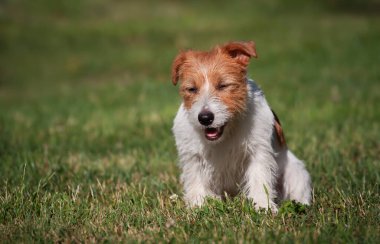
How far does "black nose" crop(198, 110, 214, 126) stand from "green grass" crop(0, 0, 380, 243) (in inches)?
Result: 30.4

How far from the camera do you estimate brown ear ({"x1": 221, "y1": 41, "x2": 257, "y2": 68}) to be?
5.61 meters

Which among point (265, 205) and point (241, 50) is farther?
point (241, 50)

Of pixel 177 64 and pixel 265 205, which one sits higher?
pixel 177 64

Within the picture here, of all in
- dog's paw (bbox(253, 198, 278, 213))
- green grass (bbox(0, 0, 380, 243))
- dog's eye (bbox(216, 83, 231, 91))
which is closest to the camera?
green grass (bbox(0, 0, 380, 243))

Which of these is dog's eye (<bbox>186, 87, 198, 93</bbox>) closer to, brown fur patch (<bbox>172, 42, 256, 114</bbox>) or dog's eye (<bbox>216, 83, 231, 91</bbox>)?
brown fur patch (<bbox>172, 42, 256, 114</bbox>)

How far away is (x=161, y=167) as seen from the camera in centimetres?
753

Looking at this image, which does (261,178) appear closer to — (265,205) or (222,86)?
(265,205)

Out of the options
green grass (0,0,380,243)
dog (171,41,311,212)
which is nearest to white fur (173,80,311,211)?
dog (171,41,311,212)

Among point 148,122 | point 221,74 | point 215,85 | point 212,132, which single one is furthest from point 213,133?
point 148,122

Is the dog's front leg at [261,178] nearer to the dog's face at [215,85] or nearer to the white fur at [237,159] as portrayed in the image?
the white fur at [237,159]

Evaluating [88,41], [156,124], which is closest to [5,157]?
[156,124]

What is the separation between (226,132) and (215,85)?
480 mm

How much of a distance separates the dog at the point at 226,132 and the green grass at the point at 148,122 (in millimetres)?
351

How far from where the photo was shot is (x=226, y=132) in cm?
561
